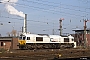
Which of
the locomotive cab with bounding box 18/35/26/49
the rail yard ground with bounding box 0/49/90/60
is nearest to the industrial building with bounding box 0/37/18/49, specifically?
the locomotive cab with bounding box 18/35/26/49

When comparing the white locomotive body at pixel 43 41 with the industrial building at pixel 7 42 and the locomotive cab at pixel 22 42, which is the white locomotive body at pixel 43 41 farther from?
the industrial building at pixel 7 42

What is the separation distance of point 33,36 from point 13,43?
501 inches

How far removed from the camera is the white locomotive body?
45344 millimetres

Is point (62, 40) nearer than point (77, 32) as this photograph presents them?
Yes

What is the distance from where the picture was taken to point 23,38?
46.1m

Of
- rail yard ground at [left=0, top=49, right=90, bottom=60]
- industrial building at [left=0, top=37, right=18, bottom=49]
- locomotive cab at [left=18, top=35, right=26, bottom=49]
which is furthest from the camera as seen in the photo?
industrial building at [left=0, top=37, right=18, bottom=49]

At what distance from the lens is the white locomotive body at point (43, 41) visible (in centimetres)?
4534

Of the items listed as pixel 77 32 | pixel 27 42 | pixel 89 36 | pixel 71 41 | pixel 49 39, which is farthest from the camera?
pixel 77 32

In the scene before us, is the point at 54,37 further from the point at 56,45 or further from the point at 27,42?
the point at 27,42

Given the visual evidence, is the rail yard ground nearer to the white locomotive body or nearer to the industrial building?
the white locomotive body

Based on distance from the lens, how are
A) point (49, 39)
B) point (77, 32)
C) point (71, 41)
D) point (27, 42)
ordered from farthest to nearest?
point (77, 32) < point (71, 41) < point (49, 39) < point (27, 42)

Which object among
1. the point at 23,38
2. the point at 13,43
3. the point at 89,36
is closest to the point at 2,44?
the point at 13,43

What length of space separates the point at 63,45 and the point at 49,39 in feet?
16.0

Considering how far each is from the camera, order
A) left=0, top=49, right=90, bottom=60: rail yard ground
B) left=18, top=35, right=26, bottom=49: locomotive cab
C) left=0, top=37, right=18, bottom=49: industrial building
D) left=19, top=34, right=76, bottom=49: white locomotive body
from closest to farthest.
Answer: left=0, top=49, right=90, bottom=60: rail yard ground, left=18, top=35, right=26, bottom=49: locomotive cab, left=19, top=34, right=76, bottom=49: white locomotive body, left=0, top=37, right=18, bottom=49: industrial building
